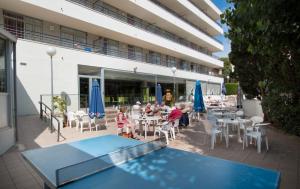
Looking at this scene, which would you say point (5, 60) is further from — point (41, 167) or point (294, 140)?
point (294, 140)

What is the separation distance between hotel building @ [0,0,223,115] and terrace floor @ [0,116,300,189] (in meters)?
2.63

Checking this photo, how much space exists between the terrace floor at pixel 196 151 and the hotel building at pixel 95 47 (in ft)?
8.61

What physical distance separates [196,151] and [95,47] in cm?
1526

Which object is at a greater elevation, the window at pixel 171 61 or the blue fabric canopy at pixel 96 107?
the window at pixel 171 61

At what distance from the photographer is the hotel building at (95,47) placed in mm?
13055

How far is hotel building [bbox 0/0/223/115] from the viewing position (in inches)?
514

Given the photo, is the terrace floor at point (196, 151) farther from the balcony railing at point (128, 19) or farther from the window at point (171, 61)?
the window at point (171, 61)

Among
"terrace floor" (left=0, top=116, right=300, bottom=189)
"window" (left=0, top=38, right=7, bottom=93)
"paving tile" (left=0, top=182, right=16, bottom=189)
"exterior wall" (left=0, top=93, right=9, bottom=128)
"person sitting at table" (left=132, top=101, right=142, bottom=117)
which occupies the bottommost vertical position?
"paving tile" (left=0, top=182, right=16, bottom=189)

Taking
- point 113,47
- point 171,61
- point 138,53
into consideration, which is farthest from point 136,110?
point 171,61

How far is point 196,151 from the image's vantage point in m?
6.75

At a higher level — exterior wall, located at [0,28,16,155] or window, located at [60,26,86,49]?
window, located at [60,26,86,49]

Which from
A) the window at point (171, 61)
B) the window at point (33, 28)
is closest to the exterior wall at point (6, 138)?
the window at point (33, 28)

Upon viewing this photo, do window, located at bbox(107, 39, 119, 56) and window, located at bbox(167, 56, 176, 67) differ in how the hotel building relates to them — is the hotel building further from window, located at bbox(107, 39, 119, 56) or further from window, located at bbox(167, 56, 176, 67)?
window, located at bbox(167, 56, 176, 67)

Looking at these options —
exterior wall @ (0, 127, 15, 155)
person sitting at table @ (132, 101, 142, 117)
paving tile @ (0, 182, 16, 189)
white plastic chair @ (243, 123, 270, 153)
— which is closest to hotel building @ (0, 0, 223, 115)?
exterior wall @ (0, 127, 15, 155)
